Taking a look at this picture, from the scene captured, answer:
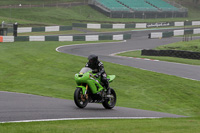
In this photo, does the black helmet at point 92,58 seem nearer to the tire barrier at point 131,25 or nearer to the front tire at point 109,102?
the front tire at point 109,102

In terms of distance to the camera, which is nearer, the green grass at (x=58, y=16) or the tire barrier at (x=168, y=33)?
the tire barrier at (x=168, y=33)

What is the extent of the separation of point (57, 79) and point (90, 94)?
27.3 ft

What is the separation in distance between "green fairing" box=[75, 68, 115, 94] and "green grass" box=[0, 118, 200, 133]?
199 cm

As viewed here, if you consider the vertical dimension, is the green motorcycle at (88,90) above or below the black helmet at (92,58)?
below

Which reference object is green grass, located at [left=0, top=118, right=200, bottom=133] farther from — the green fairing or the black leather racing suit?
the black leather racing suit

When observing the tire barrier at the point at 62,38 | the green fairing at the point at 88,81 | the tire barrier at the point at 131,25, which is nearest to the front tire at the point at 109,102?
the green fairing at the point at 88,81

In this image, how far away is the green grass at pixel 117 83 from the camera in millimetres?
16469

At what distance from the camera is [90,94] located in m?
12.2

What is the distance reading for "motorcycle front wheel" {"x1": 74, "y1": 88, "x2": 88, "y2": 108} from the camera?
37.7 ft

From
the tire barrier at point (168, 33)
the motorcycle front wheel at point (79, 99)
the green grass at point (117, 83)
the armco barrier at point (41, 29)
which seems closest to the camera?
the motorcycle front wheel at point (79, 99)

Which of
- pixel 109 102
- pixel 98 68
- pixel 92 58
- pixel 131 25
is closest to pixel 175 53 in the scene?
pixel 109 102

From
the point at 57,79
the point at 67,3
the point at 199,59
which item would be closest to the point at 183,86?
the point at 57,79

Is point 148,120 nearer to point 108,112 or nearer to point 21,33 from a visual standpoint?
point 108,112

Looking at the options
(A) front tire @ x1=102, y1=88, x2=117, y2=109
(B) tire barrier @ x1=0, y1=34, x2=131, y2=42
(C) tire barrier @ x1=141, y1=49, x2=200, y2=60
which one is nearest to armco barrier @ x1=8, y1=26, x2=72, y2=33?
(B) tire barrier @ x1=0, y1=34, x2=131, y2=42
